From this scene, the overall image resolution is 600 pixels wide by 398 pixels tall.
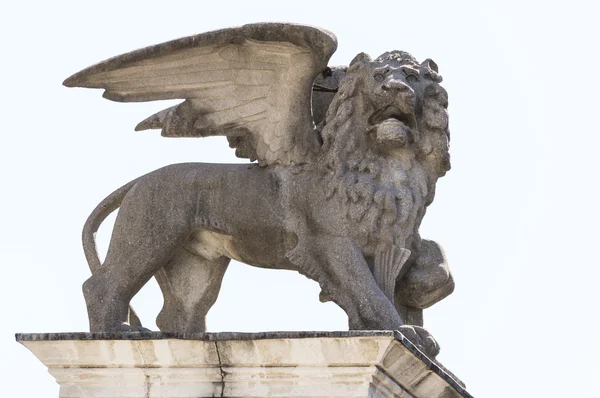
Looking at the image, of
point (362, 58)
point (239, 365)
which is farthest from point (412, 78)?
point (239, 365)

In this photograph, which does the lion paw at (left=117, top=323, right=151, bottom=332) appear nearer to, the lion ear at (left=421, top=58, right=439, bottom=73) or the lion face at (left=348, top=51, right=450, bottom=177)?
the lion face at (left=348, top=51, right=450, bottom=177)

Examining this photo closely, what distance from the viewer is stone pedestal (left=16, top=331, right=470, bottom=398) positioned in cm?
1277

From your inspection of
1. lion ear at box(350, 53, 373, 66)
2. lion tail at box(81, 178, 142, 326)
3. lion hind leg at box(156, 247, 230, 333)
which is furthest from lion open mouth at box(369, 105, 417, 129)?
lion tail at box(81, 178, 142, 326)

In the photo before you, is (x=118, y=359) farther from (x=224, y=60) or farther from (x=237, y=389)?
(x=224, y=60)

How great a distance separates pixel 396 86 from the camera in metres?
13.6

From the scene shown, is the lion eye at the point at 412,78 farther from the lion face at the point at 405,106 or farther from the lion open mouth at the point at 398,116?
the lion open mouth at the point at 398,116

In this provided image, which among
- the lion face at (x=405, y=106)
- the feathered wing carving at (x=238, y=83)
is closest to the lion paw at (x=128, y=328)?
the feathered wing carving at (x=238, y=83)

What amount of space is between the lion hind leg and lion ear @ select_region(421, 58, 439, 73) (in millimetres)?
1900

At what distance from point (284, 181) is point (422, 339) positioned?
4.56ft

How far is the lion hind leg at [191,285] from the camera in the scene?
14266 millimetres

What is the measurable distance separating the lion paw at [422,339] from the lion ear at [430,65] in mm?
1760

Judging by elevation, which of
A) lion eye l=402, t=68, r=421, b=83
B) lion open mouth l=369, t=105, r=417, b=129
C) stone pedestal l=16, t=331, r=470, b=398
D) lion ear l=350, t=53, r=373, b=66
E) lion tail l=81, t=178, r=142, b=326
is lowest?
stone pedestal l=16, t=331, r=470, b=398

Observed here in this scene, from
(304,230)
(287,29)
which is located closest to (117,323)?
(304,230)

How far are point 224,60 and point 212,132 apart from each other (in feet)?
1.61
